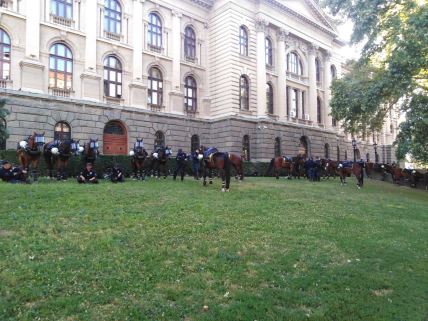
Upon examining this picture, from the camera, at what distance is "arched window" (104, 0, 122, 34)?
109ft

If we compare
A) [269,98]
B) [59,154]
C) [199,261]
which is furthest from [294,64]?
[199,261]

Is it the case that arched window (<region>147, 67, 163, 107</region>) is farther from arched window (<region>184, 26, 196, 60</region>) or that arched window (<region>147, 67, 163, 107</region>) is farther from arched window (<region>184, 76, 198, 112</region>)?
arched window (<region>184, 26, 196, 60</region>)

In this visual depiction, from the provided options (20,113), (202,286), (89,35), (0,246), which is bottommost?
(202,286)

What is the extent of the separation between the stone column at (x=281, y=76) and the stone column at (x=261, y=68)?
303 cm

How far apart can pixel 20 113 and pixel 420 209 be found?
25.2 m

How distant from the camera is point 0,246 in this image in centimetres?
819

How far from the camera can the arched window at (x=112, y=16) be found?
109ft

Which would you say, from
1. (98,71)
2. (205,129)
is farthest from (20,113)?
(205,129)

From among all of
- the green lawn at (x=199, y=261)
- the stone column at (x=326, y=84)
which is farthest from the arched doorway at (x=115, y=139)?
the stone column at (x=326, y=84)

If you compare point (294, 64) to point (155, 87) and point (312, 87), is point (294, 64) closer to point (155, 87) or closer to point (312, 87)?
point (312, 87)

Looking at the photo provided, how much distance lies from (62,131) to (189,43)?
16021 mm

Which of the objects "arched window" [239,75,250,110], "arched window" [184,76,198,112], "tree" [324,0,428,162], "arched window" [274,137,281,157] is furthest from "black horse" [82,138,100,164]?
"arched window" [274,137,281,157]

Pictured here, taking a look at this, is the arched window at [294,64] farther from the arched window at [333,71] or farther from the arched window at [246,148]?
the arched window at [246,148]

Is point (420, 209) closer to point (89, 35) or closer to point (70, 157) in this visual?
point (70, 157)
